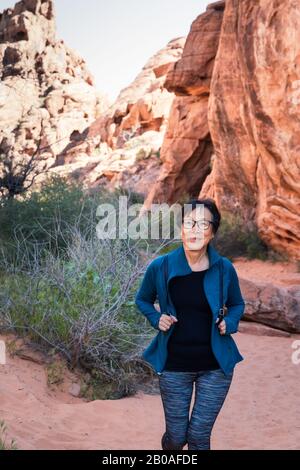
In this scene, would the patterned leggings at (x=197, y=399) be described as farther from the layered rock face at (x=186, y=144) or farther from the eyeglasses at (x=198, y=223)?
the layered rock face at (x=186, y=144)

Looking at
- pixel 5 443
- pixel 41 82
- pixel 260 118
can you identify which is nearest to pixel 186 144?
pixel 260 118

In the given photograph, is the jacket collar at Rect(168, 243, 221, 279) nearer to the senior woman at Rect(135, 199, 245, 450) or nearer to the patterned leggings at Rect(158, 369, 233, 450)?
the senior woman at Rect(135, 199, 245, 450)

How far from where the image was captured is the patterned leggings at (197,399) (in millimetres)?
2957

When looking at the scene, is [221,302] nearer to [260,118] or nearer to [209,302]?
[209,302]

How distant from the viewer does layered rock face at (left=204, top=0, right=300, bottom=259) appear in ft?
37.9

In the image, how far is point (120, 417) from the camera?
5281 millimetres

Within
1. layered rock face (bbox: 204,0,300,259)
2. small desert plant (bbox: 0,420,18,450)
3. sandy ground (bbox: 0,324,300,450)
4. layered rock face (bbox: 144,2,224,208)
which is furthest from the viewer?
layered rock face (bbox: 144,2,224,208)

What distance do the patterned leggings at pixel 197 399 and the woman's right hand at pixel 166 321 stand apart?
24 centimetres

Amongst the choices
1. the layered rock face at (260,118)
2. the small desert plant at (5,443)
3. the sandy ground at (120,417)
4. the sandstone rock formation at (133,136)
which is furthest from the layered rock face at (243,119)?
the small desert plant at (5,443)

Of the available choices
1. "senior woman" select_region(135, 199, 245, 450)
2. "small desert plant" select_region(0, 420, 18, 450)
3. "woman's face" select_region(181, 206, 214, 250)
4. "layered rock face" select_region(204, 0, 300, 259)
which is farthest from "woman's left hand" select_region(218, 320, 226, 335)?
"layered rock face" select_region(204, 0, 300, 259)

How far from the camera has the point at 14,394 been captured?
16.9ft

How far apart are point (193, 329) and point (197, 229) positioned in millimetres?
517

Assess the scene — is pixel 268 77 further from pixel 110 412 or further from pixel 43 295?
pixel 110 412

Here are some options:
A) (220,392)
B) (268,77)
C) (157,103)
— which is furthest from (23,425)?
(157,103)
